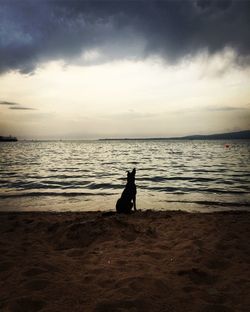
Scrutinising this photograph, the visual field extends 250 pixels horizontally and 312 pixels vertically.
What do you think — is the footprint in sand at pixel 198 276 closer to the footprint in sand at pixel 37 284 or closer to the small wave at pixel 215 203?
the footprint in sand at pixel 37 284

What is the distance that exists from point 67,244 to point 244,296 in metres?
3.89

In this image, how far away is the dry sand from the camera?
3564 mm

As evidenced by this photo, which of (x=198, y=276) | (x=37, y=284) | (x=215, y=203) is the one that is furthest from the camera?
(x=215, y=203)

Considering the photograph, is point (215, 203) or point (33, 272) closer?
point (33, 272)

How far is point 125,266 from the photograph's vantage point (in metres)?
4.75

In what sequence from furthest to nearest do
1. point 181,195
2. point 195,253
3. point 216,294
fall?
point 181,195 < point 195,253 < point 216,294

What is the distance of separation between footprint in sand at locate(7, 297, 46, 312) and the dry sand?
1cm

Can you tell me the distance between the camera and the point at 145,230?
691 cm

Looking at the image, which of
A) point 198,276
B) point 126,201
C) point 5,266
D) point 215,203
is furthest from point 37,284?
point 215,203

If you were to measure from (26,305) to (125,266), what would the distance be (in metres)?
1.83

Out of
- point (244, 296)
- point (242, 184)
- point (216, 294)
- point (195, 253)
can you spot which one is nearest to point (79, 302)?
point (216, 294)

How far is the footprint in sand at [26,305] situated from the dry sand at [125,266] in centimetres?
1

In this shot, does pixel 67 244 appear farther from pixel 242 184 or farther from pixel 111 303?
pixel 242 184

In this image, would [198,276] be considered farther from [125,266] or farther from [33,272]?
[33,272]
